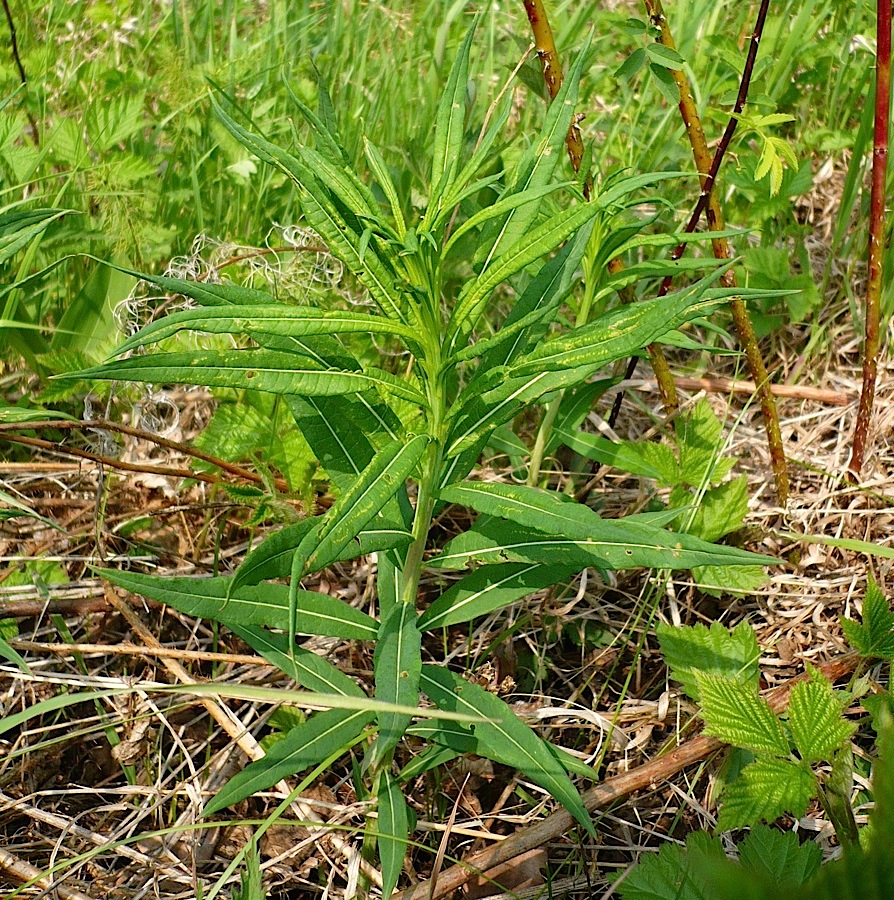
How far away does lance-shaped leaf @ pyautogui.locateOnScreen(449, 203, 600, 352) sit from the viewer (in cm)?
141

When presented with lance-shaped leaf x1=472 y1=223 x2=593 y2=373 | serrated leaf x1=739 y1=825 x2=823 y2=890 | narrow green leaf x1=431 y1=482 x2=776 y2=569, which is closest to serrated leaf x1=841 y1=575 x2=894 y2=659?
serrated leaf x1=739 y1=825 x2=823 y2=890

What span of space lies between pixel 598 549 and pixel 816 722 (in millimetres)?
528

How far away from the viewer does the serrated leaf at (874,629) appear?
1.79 meters

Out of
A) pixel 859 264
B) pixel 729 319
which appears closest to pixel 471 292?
pixel 729 319

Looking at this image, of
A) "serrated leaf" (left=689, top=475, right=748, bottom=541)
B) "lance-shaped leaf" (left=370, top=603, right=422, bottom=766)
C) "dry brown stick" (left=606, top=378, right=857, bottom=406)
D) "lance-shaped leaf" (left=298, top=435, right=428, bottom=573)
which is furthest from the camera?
"dry brown stick" (left=606, top=378, right=857, bottom=406)

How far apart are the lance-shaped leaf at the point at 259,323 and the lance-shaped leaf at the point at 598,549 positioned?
1.35 feet

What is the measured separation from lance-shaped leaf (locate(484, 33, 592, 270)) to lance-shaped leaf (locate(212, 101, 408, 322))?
0.66 ft

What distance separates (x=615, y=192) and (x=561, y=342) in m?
0.27

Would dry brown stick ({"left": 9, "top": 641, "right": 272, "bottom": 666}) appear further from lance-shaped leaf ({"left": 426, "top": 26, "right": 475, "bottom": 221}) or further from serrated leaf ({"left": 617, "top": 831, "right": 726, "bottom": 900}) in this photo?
lance-shaped leaf ({"left": 426, "top": 26, "right": 475, "bottom": 221})

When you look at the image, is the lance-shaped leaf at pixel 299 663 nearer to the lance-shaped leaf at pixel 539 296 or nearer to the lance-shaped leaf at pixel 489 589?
the lance-shaped leaf at pixel 489 589

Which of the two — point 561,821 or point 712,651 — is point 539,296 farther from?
point 561,821

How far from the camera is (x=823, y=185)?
3.19 m

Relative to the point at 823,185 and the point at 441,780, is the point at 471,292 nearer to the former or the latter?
the point at 441,780

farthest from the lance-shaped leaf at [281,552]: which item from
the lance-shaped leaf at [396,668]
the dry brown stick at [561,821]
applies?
the dry brown stick at [561,821]
